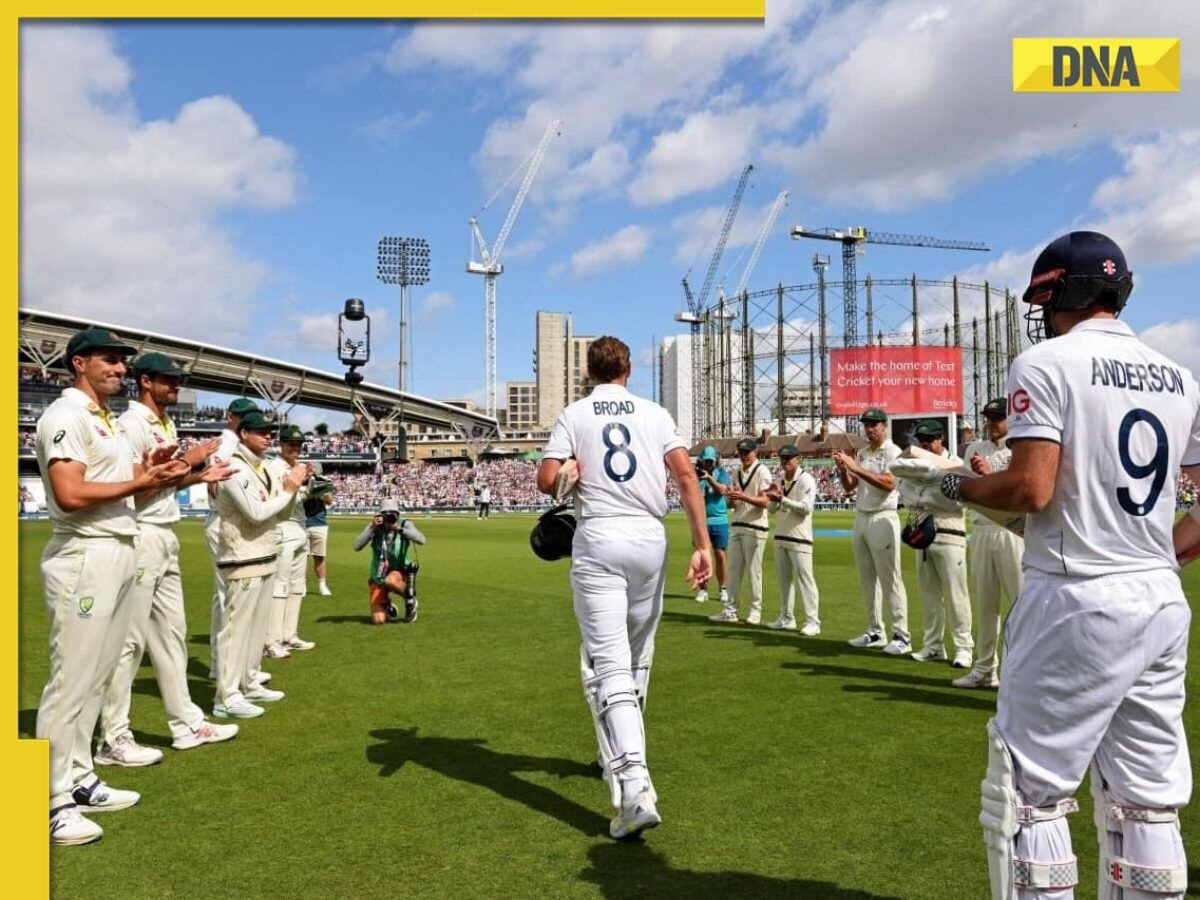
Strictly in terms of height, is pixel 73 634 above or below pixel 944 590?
above

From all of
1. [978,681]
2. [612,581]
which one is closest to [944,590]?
[978,681]

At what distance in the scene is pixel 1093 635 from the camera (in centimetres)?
253

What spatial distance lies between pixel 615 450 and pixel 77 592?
2.94 metres

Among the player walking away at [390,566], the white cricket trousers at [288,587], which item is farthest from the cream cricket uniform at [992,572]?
the player walking away at [390,566]

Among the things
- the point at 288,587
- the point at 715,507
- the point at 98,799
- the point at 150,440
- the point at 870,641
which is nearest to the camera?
the point at 98,799

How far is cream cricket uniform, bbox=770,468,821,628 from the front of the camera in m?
10.2

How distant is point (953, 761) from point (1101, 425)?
11.5ft

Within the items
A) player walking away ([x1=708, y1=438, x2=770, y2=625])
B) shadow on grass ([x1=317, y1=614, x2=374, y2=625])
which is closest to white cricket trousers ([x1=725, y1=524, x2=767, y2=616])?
player walking away ([x1=708, y1=438, x2=770, y2=625])

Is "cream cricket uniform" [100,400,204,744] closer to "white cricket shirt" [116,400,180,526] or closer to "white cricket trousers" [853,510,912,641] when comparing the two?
"white cricket shirt" [116,400,180,526]

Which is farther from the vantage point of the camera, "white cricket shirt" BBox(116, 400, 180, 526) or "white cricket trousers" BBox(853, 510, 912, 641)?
"white cricket trousers" BBox(853, 510, 912, 641)

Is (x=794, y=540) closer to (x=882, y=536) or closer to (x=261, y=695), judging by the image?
(x=882, y=536)

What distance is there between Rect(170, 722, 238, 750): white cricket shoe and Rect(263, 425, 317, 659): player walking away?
8.43ft

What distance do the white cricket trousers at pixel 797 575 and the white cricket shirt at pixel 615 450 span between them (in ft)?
19.4

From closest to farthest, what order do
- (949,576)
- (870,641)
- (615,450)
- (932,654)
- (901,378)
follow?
1. (615,450)
2. (949,576)
3. (932,654)
4. (870,641)
5. (901,378)
